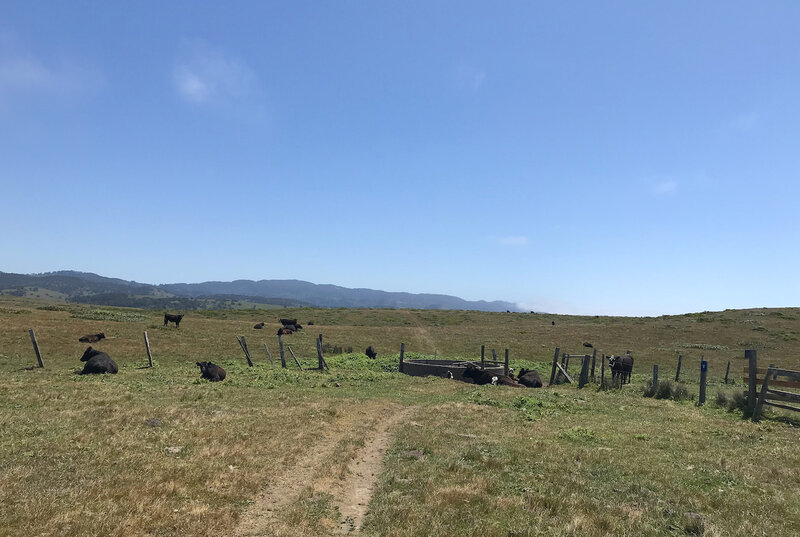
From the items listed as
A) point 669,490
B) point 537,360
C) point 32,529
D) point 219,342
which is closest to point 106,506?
point 32,529

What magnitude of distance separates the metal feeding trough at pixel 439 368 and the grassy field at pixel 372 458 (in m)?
4.50

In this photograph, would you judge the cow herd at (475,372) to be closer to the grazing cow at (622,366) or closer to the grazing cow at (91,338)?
the grazing cow at (622,366)

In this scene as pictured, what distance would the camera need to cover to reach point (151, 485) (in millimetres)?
9062

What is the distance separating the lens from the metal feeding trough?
30480mm

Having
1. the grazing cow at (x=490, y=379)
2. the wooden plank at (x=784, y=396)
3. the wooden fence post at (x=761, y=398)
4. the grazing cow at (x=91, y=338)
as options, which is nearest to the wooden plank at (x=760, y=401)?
the wooden fence post at (x=761, y=398)

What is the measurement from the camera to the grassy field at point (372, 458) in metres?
8.03

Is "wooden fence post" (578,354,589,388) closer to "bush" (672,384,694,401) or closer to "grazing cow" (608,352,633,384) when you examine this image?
"grazing cow" (608,352,633,384)

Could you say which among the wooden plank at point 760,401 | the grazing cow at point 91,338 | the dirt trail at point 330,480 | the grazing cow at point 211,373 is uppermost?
the wooden plank at point 760,401

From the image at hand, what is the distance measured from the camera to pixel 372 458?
1252 centimetres

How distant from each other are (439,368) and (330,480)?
22076 millimetres

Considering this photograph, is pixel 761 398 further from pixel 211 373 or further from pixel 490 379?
pixel 211 373

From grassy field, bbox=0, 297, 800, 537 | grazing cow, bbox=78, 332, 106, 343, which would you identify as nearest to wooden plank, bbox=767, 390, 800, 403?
grassy field, bbox=0, 297, 800, 537

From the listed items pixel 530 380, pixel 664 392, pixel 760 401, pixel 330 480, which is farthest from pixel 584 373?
pixel 330 480

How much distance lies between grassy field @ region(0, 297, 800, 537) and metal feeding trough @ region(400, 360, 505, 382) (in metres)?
4.50
